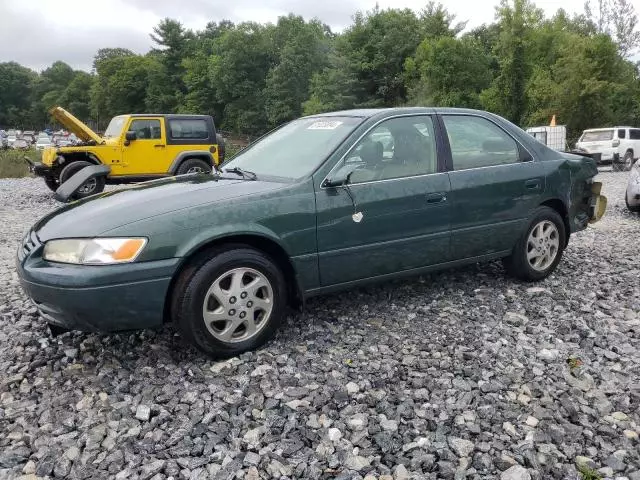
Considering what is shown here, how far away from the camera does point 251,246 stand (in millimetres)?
3443

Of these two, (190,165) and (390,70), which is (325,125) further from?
(390,70)

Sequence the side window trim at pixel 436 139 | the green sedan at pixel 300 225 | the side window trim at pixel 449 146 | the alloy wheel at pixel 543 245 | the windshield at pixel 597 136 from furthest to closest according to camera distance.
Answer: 1. the windshield at pixel 597 136
2. the alloy wheel at pixel 543 245
3. the side window trim at pixel 449 146
4. the side window trim at pixel 436 139
5. the green sedan at pixel 300 225

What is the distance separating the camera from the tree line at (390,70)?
30.2 meters

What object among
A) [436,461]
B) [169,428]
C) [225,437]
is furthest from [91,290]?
[436,461]

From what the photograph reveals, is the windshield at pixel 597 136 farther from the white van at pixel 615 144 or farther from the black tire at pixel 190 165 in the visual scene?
the black tire at pixel 190 165

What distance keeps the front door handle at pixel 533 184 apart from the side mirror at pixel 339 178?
5.71 feet

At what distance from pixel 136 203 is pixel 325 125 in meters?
1.58

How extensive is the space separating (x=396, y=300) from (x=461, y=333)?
75 cm

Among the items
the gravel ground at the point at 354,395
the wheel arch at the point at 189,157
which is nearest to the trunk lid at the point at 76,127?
the wheel arch at the point at 189,157

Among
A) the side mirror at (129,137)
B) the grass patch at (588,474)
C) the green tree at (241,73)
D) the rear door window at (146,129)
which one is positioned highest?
the green tree at (241,73)

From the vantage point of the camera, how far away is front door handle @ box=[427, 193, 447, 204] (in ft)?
13.1

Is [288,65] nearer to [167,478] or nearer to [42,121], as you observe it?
[167,478]

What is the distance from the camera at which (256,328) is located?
343 centimetres

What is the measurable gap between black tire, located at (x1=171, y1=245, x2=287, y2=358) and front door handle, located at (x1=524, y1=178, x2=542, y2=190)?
2369 mm
